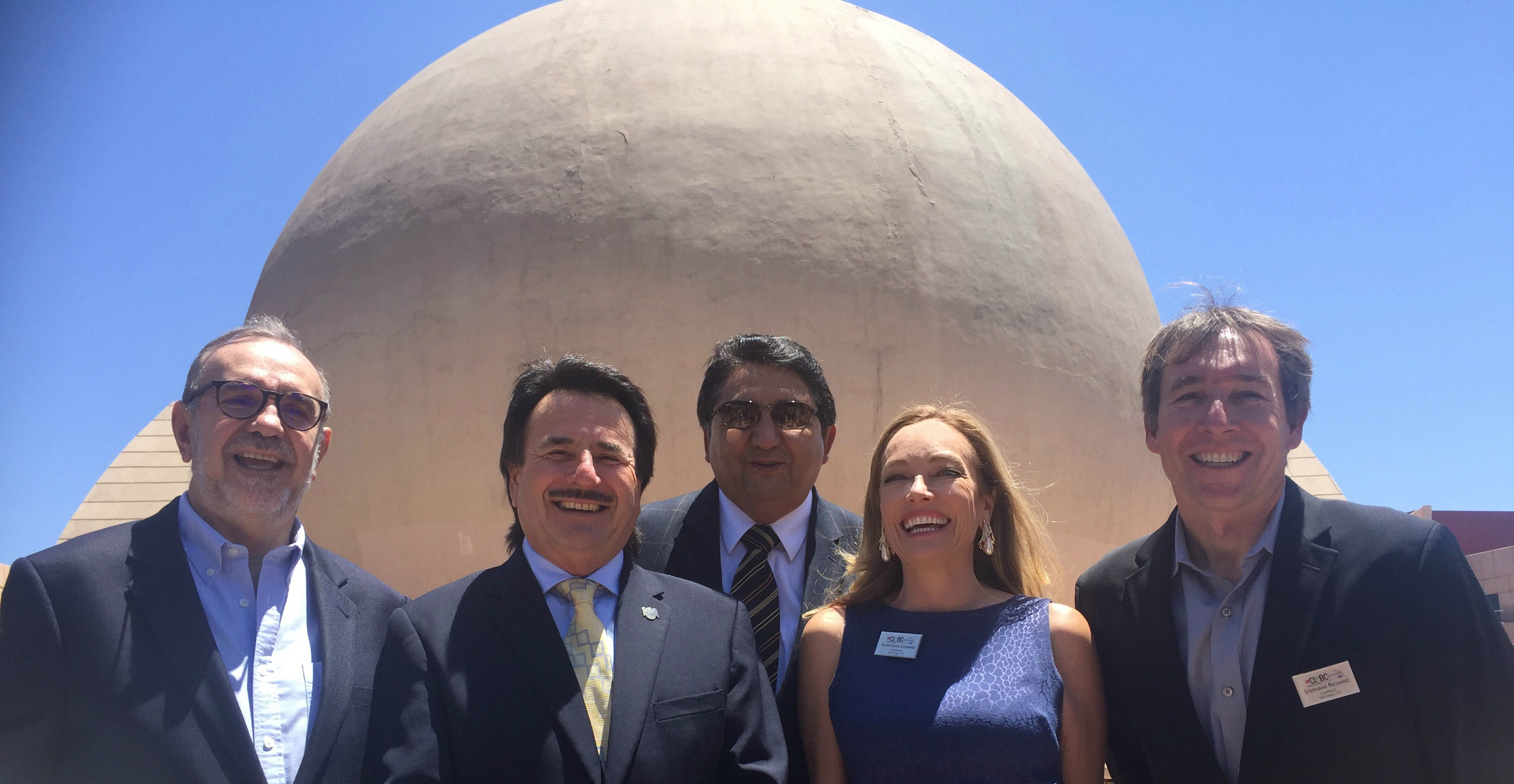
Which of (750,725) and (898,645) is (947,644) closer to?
(898,645)

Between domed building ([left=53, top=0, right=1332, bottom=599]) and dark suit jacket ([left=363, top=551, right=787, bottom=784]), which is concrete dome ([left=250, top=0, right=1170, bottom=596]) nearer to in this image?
domed building ([left=53, top=0, right=1332, bottom=599])

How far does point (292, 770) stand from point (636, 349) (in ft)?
12.1

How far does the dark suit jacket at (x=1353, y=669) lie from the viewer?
8.13 feet

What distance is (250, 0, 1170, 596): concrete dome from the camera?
6.02m

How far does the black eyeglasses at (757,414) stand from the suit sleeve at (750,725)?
865mm

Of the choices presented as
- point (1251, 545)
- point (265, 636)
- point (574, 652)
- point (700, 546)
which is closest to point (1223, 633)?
point (1251, 545)

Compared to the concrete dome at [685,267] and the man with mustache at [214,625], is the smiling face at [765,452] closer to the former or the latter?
the man with mustache at [214,625]

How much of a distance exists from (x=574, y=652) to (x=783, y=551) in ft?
3.34

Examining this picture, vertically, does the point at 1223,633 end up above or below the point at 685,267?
below

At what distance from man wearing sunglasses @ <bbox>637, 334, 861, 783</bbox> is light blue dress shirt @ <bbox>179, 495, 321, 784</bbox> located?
102cm

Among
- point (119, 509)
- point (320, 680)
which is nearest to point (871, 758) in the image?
point (320, 680)

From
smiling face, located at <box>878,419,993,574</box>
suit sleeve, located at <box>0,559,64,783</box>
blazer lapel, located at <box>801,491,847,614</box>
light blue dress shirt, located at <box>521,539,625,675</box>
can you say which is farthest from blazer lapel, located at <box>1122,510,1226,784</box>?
suit sleeve, located at <box>0,559,64,783</box>

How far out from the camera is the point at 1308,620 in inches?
103

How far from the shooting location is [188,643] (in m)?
2.43
